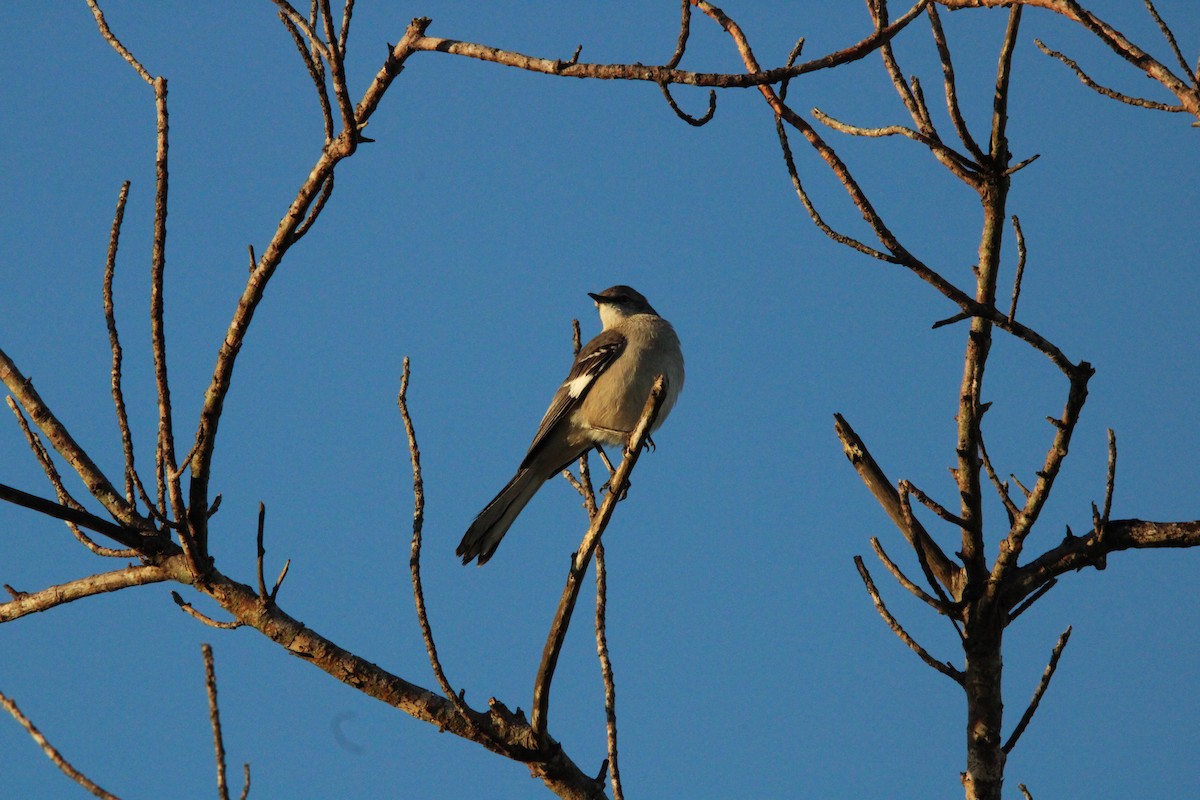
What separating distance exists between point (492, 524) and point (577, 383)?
1600mm

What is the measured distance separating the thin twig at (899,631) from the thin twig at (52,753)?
88.5 inches

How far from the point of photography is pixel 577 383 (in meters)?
8.16

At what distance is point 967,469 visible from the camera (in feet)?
11.9

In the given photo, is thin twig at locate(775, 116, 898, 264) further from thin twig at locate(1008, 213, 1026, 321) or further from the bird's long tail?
the bird's long tail

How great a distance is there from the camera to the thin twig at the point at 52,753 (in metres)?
2.69

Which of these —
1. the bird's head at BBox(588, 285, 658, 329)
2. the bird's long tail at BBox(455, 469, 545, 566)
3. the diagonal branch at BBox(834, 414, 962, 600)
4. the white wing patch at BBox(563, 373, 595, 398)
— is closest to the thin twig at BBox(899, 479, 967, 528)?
the diagonal branch at BBox(834, 414, 962, 600)

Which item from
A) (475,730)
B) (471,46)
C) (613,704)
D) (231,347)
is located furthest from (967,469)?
(231,347)

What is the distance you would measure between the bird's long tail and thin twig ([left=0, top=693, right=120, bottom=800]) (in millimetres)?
3866

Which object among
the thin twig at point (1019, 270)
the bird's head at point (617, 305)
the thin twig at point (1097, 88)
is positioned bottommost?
the thin twig at point (1019, 270)

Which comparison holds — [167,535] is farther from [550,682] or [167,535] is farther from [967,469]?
[967,469]

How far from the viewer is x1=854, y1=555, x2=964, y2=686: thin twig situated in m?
3.53

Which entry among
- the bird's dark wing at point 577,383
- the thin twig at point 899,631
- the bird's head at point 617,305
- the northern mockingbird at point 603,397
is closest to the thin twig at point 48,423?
the thin twig at point 899,631

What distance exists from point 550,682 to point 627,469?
71 cm

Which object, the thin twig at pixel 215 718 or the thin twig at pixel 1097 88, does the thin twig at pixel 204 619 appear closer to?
the thin twig at pixel 215 718
